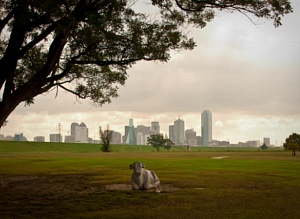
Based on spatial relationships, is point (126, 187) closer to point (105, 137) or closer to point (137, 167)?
point (137, 167)

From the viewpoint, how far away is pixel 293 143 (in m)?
63.7

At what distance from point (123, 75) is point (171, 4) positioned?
6860mm

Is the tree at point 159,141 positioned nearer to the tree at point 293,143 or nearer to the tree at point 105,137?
the tree at point 105,137

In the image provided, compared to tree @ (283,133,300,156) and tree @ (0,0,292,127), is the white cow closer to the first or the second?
tree @ (0,0,292,127)

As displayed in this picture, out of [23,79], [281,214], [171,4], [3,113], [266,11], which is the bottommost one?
[281,214]

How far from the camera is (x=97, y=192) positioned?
1758 cm

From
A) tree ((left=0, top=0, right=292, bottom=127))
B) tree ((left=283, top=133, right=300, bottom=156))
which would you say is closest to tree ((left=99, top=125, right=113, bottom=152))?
tree ((left=283, top=133, right=300, bottom=156))

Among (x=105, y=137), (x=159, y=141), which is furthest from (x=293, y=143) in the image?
(x=159, y=141)

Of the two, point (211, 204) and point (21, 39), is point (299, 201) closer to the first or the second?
point (211, 204)

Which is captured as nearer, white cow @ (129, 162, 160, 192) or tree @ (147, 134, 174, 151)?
white cow @ (129, 162, 160, 192)

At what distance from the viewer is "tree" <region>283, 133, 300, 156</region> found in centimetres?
6312

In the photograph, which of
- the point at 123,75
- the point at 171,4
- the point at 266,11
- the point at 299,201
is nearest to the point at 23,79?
the point at 123,75

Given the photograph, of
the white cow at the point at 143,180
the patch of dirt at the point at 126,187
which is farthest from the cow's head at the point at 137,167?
the patch of dirt at the point at 126,187

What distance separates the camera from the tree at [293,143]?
207ft
